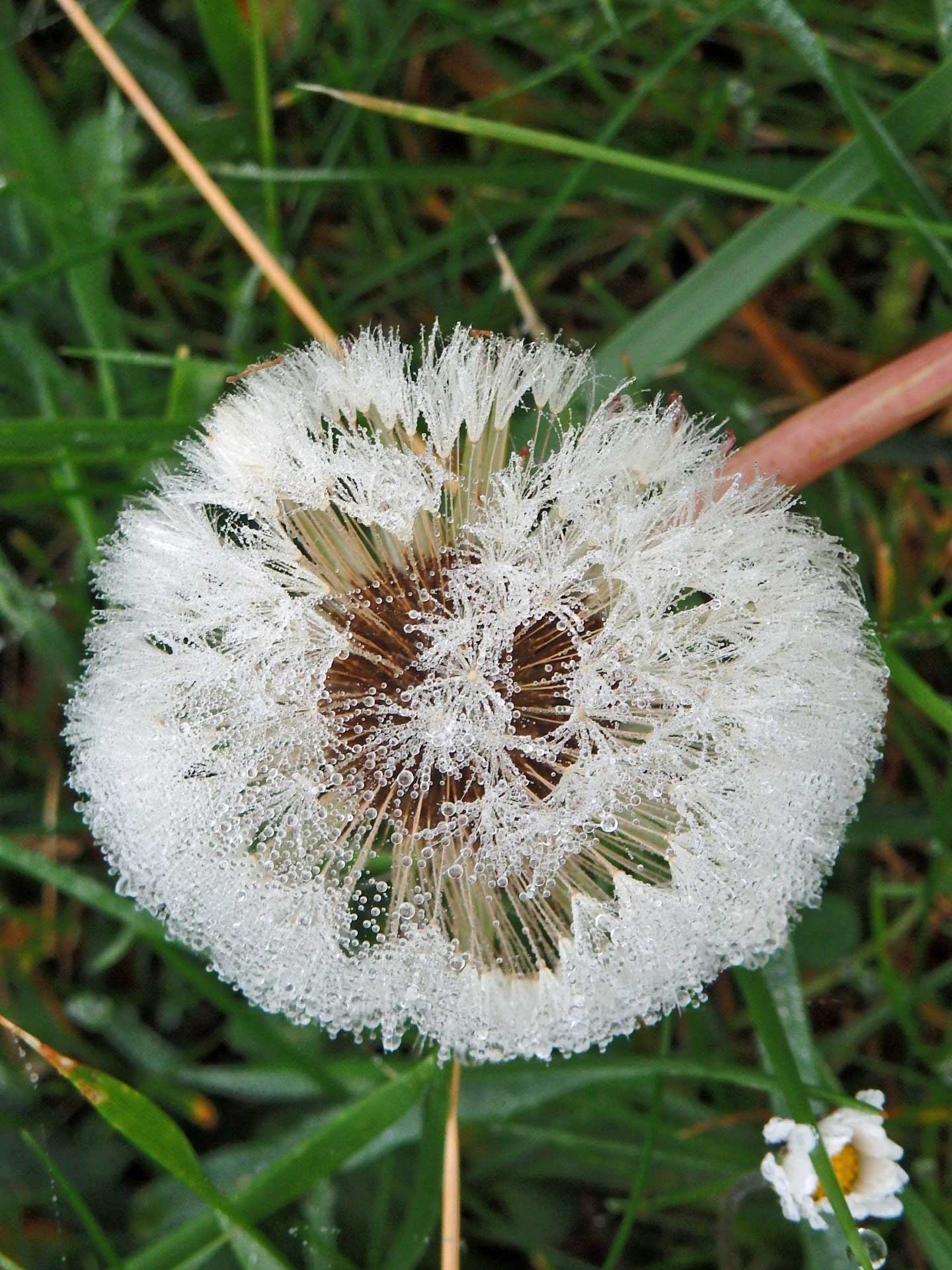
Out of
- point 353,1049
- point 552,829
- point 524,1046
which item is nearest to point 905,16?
point 552,829

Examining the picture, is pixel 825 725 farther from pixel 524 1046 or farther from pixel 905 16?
pixel 905 16

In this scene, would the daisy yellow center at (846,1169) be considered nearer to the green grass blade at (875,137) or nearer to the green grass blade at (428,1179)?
the green grass blade at (428,1179)

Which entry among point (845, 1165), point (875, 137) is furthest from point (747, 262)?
point (845, 1165)

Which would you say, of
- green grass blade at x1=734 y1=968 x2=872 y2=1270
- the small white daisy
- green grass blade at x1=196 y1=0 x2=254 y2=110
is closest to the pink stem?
green grass blade at x1=734 y1=968 x2=872 y2=1270

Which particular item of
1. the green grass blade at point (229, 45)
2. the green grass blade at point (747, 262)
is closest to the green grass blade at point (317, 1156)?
the green grass blade at point (747, 262)

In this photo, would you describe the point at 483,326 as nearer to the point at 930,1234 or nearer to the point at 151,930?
the point at 151,930
